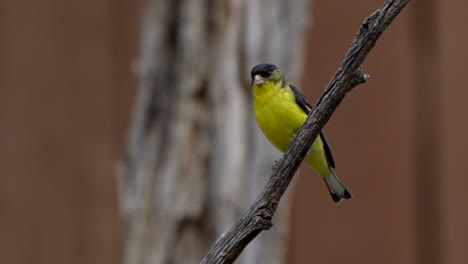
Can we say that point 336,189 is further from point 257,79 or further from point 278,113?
point 257,79

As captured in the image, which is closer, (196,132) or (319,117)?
(319,117)

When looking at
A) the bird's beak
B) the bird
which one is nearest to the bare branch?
the bird

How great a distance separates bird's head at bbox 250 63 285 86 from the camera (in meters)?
3.07

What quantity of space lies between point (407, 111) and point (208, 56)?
124 cm

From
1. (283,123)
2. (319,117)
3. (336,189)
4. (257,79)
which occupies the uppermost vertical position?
(257,79)

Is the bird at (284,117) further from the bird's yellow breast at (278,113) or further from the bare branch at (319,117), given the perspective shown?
the bare branch at (319,117)

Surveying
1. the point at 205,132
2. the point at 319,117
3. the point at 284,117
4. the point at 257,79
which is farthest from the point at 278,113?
the point at 205,132

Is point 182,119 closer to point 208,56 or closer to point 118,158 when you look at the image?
→ point 208,56

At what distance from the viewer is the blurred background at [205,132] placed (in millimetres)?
4469

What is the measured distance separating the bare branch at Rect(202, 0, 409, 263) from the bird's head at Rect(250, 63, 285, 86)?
38.3 inches

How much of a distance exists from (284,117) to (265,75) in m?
0.19

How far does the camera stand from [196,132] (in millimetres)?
4480

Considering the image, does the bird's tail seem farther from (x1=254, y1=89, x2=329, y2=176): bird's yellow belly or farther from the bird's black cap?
Answer: the bird's black cap

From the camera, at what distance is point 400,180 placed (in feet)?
17.7
